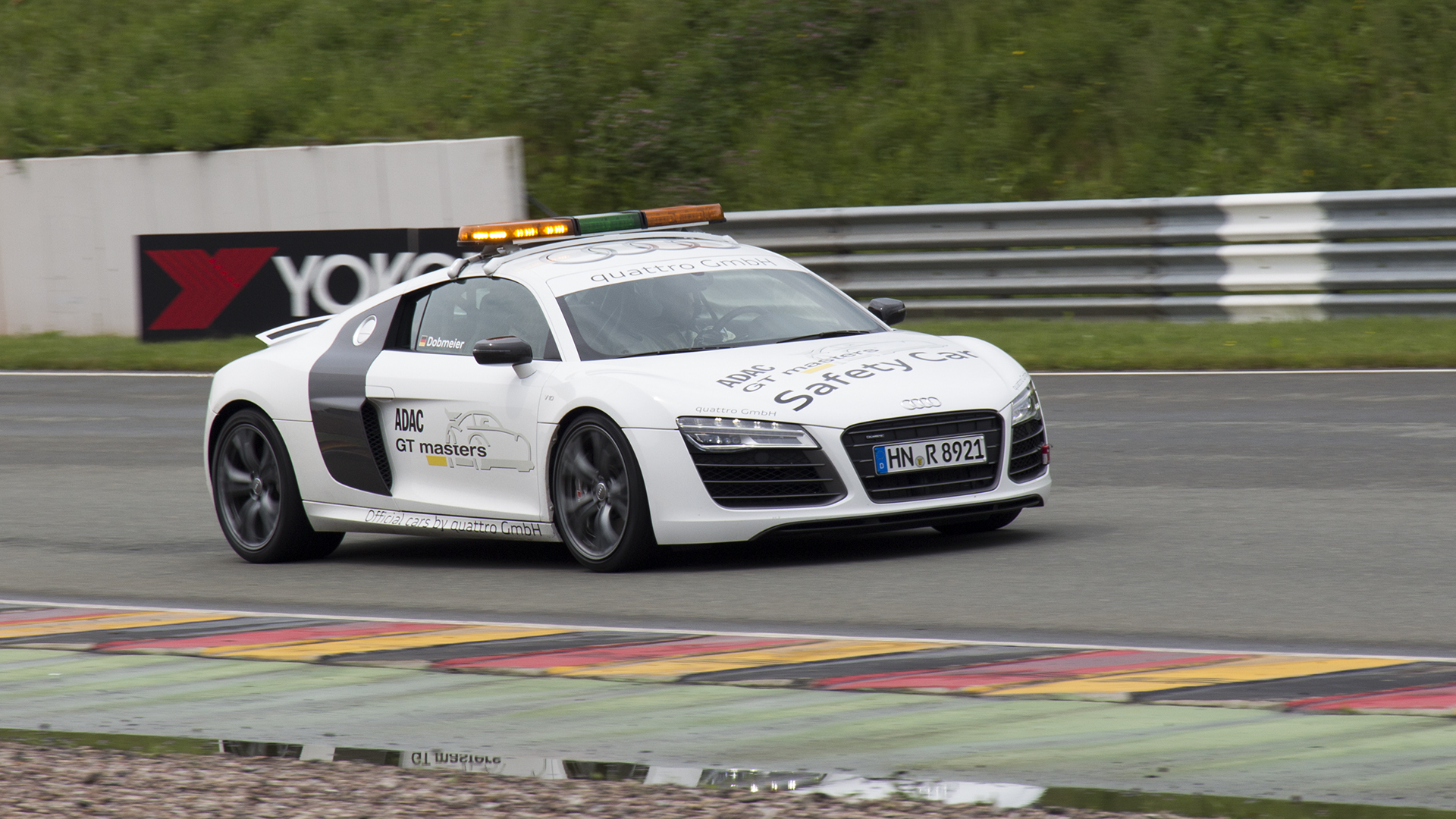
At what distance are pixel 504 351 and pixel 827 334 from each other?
1.47 m

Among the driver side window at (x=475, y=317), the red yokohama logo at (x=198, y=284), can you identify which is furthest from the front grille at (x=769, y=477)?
the red yokohama logo at (x=198, y=284)

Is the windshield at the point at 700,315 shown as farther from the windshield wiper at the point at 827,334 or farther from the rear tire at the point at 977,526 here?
the rear tire at the point at 977,526

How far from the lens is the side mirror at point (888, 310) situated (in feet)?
31.6

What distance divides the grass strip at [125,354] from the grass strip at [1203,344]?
38mm

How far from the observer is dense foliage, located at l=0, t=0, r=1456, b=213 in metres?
21.3

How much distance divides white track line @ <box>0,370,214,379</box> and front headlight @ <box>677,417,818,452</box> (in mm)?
12253

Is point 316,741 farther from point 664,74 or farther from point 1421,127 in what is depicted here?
point 664,74

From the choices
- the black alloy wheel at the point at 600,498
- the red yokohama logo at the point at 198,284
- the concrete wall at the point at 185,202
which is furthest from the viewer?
the concrete wall at the point at 185,202

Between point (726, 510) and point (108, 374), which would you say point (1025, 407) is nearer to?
point (726, 510)

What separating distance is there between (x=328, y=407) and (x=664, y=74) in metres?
15.7

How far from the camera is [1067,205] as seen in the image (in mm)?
18953

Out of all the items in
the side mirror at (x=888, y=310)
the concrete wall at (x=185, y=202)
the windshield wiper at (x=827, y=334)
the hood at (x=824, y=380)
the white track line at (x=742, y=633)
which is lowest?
the white track line at (x=742, y=633)

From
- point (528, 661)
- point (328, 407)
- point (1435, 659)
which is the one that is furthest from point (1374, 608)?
point (328, 407)

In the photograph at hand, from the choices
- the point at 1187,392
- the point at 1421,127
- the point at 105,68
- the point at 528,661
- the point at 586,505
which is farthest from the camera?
the point at 105,68
